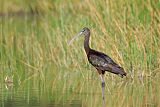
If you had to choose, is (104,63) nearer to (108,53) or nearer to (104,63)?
(104,63)

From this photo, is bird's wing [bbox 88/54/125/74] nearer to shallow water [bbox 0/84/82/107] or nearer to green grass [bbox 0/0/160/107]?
green grass [bbox 0/0/160/107]

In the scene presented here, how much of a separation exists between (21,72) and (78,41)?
1636mm

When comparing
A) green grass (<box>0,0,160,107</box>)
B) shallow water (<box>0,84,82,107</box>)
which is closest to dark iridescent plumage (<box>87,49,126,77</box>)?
green grass (<box>0,0,160,107</box>)

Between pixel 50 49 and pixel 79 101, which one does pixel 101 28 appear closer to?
pixel 50 49

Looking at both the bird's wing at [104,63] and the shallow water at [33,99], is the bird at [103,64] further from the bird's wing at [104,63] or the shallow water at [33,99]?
the shallow water at [33,99]

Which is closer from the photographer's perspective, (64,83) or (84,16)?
(64,83)

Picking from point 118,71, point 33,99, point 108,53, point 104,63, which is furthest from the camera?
point 108,53

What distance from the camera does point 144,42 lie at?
44.1ft

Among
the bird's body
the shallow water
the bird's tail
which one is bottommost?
the shallow water

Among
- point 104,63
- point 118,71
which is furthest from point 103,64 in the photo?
point 118,71

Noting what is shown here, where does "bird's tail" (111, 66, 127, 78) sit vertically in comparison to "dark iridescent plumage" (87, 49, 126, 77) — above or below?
below

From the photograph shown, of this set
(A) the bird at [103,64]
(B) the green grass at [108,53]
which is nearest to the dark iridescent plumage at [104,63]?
(A) the bird at [103,64]

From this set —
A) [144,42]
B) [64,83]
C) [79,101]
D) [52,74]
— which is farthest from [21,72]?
[79,101]

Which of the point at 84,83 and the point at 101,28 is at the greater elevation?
the point at 101,28
